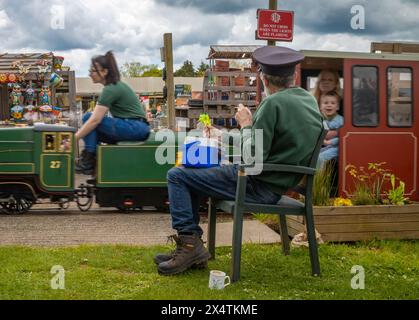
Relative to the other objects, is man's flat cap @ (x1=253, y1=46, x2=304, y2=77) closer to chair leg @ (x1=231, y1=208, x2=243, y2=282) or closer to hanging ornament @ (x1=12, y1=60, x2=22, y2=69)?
chair leg @ (x1=231, y1=208, x2=243, y2=282)

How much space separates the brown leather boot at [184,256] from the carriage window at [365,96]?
12.1 feet

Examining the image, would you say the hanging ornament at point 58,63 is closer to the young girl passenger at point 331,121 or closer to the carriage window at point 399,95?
the young girl passenger at point 331,121

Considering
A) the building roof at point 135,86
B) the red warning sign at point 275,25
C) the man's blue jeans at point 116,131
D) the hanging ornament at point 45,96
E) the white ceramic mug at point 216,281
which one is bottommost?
the white ceramic mug at point 216,281

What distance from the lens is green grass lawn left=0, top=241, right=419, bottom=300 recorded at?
12.9ft

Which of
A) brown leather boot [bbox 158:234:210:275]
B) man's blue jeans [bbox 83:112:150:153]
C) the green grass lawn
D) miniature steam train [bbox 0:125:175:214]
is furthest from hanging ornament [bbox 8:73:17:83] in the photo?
brown leather boot [bbox 158:234:210:275]

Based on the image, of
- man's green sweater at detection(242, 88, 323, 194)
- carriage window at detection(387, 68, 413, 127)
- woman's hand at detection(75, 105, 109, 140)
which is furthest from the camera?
carriage window at detection(387, 68, 413, 127)

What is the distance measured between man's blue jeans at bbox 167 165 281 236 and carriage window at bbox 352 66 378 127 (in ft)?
11.3

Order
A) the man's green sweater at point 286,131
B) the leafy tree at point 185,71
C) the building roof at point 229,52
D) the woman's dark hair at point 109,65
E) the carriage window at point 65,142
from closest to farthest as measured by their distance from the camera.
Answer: the man's green sweater at point 286,131 < the woman's dark hair at point 109,65 < the building roof at point 229,52 < the carriage window at point 65,142 < the leafy tree at point 185,71

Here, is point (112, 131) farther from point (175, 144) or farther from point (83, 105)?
point (175, 144)

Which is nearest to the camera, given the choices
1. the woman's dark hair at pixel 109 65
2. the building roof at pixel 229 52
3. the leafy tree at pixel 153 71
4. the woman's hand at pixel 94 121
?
the woman's dark hair at pixel 109 65

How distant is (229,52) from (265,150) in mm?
2578

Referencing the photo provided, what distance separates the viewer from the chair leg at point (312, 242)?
437 cm

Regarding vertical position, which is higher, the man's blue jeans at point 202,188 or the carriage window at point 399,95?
the carriage window at point 399,95

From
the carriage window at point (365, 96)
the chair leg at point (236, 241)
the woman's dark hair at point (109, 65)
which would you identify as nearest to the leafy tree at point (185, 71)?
the carriage window at point (365, 96)
